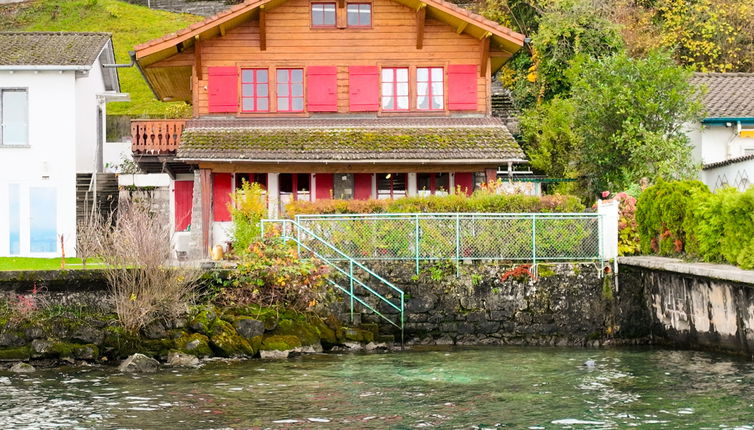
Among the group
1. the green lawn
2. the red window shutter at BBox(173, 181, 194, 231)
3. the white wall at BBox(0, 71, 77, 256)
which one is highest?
the white wall at BBox(0, 71, 77, 256)

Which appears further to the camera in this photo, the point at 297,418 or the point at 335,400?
the point at 335,400

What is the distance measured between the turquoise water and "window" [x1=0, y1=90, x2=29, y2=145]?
12181mm

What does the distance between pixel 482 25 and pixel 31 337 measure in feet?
50.0

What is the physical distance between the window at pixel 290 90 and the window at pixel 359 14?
2.09m

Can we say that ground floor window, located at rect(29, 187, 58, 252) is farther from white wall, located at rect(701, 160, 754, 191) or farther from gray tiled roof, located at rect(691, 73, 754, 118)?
gray tiled roof, located at rect(691, 73, 754, 118)

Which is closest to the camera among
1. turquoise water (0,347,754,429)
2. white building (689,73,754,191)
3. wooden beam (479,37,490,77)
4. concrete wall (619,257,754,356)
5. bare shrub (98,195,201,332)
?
turquoise water (0,347,754,429)

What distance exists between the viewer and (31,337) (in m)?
21.3

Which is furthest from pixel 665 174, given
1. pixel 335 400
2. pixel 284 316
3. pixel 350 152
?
pixel 335 400

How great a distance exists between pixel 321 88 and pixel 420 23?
3405mm

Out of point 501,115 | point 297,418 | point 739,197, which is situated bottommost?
point 297,418

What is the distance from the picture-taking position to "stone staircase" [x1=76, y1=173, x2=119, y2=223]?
30594 mm

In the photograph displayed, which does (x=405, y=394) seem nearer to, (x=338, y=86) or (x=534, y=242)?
(x=534, y=242)

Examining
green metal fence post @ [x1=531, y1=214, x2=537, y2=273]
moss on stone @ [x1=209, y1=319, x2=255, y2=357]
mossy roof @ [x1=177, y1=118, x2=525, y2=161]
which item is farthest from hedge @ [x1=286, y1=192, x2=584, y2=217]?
mossy roof @ [x1=177, y1=118, x2=525, y2=161]

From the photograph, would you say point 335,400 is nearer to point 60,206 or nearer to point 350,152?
point 350,152
